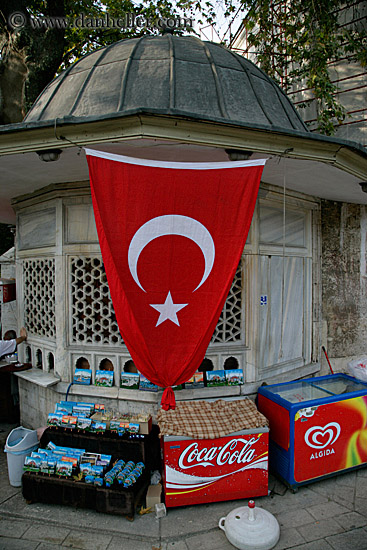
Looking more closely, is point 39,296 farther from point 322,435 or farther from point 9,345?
point 322,435

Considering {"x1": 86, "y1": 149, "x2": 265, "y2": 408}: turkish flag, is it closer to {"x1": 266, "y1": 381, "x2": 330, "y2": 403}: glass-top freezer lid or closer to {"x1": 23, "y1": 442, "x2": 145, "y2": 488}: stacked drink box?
{"x1": 23, "y1": 442, "x2": 145, "y2": 488}: stacked drink box

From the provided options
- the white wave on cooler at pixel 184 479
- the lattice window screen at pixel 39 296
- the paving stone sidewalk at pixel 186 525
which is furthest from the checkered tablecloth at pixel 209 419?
the lattice window screen at pixel 39 296

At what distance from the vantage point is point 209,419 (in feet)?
14.8

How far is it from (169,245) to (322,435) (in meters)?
3.15

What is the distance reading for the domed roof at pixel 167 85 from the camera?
487 cm

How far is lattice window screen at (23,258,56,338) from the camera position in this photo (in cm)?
582

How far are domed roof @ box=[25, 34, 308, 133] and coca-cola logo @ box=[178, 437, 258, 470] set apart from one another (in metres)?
3.85

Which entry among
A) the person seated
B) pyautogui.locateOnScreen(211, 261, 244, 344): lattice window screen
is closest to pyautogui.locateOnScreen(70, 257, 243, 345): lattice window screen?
pyautogui.locateOnScreen(211, 261, 244, 344): lattice window screen

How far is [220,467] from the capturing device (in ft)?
13.9

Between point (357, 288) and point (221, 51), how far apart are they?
5.00 m

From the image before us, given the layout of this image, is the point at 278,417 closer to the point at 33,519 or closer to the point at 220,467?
the point at 220,467

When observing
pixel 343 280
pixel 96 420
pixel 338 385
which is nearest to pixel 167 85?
pixel 96 420

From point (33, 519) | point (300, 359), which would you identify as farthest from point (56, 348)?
point (300, 359)

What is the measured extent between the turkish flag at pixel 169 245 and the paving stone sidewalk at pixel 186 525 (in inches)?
62.2
